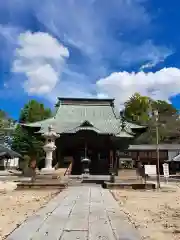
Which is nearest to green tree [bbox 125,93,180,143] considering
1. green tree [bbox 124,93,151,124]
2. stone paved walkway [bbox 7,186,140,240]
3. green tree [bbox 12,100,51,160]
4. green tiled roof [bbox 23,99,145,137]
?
green tree [bbox 124,93,151,124]

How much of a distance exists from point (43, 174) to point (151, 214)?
1252 centimetres

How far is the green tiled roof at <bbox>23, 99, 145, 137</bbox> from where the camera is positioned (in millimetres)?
32219

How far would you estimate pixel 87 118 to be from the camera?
121 feet

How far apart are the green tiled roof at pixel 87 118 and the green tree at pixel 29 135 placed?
1039 centimetres

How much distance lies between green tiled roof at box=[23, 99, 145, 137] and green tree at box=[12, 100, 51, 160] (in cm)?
1039

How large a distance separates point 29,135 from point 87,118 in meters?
15.9

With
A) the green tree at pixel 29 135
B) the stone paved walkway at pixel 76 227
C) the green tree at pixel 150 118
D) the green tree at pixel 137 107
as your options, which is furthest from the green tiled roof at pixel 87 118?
the green tree at pixel 137 107

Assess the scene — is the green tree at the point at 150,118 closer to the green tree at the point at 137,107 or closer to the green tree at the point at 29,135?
the green tree at the point at 137,107

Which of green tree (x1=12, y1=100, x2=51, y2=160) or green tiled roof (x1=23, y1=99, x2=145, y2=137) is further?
green tree (x1=12, y1=100, x2=51, y2=160)

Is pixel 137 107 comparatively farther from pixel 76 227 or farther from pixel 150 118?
pixel 76 227

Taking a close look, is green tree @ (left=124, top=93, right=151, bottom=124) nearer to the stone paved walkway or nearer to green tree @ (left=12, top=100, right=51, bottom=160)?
green tree @ (left=12, top=100, right=51, bottom=160)

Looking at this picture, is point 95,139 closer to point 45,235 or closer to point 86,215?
point 86,215

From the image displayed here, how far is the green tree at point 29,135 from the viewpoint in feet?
175

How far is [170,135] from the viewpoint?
72.7 metres
